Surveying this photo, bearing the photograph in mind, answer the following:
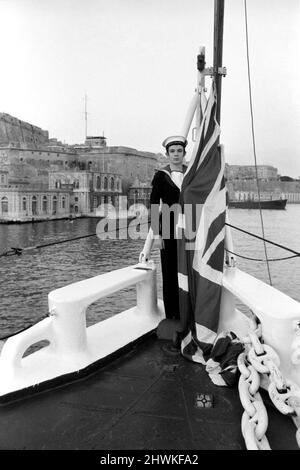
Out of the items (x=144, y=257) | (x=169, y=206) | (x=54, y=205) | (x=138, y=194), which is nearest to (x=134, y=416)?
(x=144, y=257)

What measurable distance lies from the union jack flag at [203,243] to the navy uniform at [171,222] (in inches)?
11.5

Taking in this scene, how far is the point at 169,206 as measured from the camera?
3.90 m

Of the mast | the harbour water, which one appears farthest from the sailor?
the harbour water

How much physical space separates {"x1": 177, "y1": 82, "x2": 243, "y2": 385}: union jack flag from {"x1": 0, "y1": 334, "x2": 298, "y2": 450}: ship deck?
31cm

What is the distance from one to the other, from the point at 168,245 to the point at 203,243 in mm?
589

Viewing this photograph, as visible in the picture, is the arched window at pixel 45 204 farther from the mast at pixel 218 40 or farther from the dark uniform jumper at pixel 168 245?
the mast at pixel 218 40

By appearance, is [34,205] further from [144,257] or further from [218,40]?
[218,40]

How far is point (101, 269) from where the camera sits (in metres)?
31.7

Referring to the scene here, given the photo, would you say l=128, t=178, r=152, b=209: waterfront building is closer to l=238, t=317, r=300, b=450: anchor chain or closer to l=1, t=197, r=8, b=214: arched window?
l=1, t=197, r=8, b=214: arched window

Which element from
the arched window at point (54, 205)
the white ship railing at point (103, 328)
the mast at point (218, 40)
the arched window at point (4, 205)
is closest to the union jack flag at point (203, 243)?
the white ship railing at point (103, 328)

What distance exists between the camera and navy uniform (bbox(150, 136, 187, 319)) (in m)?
3.84

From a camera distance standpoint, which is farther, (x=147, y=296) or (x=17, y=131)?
(x=17, y=131)
